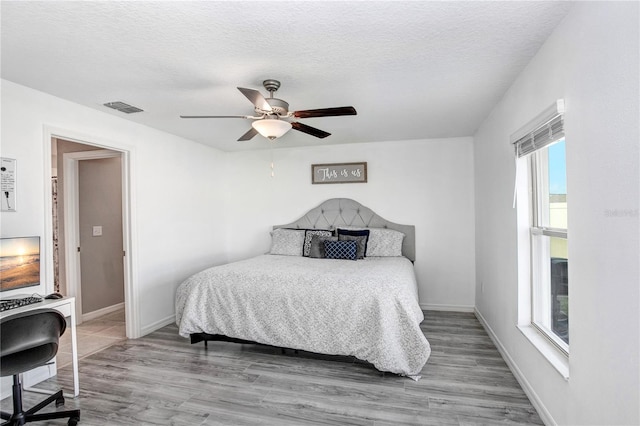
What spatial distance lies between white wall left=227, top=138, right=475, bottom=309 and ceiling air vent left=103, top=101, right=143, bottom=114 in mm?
2251

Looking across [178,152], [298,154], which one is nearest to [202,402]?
[178,152]

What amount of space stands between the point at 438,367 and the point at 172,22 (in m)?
3.22

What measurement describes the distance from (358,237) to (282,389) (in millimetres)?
2309

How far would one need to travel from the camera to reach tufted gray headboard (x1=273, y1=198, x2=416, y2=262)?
4770 millimetres

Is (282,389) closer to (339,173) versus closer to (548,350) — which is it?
(548,350)

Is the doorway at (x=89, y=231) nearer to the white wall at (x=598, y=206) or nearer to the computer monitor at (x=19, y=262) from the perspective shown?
the computer monitor at (x=19, y=262)

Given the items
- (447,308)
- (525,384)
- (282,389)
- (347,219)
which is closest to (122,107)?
(282,389)

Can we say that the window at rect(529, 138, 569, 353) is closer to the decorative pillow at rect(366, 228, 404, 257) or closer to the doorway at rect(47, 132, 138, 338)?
the decorative pillow at rect(366, 228, 404, 257)

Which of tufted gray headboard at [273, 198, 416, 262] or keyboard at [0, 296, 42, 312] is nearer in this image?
keyboard at [0, 296, 42, 312]

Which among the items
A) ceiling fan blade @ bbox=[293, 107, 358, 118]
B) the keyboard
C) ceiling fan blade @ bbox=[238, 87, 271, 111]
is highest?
ceiling fan blade @ bbox=[238, 87, 271, 111]

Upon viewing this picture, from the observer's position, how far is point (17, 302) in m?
2.31

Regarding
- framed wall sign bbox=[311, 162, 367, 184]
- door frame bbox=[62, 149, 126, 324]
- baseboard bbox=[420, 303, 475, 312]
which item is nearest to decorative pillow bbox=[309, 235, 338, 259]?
framed wall sign bbox=[311, 162, 367, 184]

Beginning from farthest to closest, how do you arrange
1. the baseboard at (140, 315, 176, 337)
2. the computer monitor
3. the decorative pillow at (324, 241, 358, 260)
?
the decorative pillow at (324, 241, 358, 260) < the baseboard at (140, 315, 176, 337) < the computer monitor

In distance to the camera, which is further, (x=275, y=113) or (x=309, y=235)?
(x=309, y=235)
